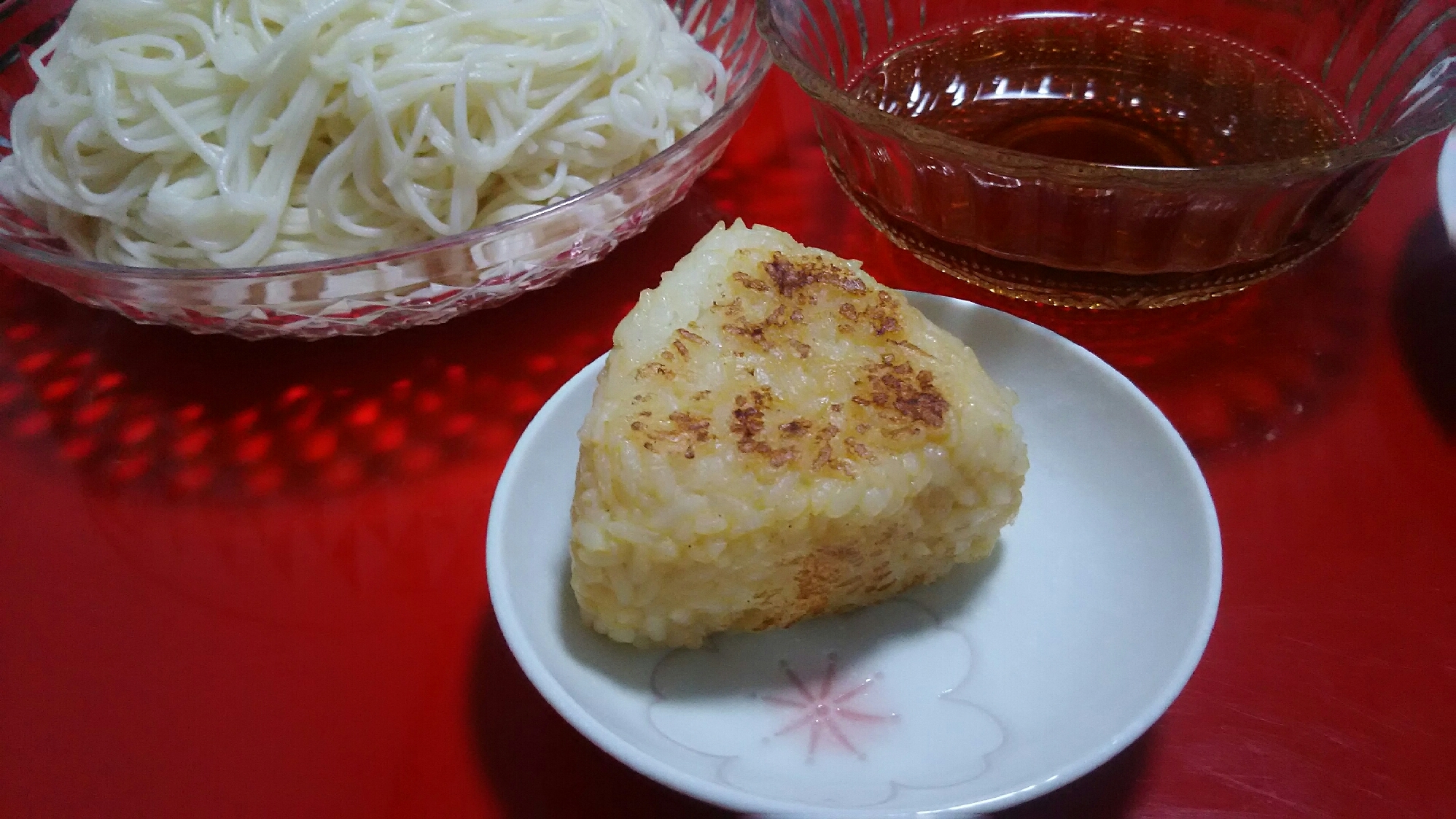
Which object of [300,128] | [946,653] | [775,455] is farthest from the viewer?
[300,128]

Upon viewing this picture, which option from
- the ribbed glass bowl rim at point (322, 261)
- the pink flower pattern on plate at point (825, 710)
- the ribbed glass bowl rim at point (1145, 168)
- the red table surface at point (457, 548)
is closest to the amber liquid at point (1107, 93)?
the red table surface at point (457, 548)

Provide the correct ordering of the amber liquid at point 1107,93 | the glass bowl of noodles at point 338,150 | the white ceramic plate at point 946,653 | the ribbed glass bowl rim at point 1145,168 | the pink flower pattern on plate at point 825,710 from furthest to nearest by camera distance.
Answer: the amber liquid at point 1107,93 < the glass bowl of noodles at point 338,150 < the ribbed glass bowl rim at point 1145,168 < the pink flower pattern on plate at point 825,710 < the white ceramic plate at point 946,653

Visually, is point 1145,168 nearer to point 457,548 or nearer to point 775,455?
point 775,455

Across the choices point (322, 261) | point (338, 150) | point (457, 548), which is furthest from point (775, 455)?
point (338, 150)

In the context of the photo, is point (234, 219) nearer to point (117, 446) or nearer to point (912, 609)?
point (117, 446)

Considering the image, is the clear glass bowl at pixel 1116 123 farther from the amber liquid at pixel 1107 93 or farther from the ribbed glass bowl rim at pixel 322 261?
the ribbed glass bowl rim at pixel 322 261

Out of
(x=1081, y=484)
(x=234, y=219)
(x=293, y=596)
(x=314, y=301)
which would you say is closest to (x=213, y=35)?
(x=234, y=219)
